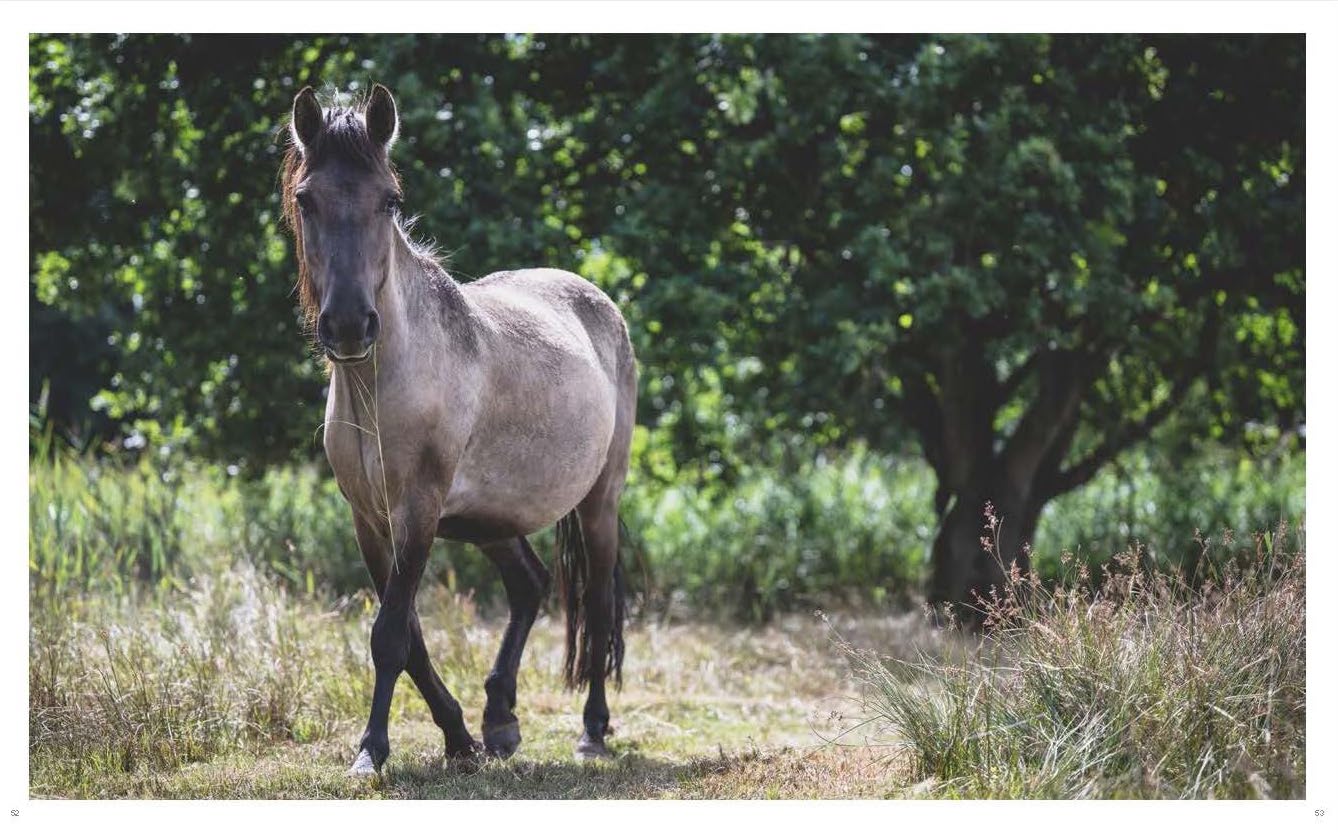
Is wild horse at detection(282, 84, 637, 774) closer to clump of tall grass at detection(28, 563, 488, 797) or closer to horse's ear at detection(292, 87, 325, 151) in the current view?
horse's ear at detection(292, 87, 325, 151)

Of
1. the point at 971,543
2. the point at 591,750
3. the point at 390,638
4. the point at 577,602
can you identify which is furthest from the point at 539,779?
the point at 971,543

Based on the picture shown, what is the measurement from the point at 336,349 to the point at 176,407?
5.50 metres

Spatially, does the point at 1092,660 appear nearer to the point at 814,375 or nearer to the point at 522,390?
the point at 522,390

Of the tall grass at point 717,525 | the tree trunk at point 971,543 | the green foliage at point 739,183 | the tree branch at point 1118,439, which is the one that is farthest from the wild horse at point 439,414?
the tree branch at point 1118,439

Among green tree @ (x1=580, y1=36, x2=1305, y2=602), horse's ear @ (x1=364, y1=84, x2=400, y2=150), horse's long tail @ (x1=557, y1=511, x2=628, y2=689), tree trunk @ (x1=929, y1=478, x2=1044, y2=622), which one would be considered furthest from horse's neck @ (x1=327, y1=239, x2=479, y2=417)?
tree trunk @ (x1=929, y1=478, x2=1044, y2=622)

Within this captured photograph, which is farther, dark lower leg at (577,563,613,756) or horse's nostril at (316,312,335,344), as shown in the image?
dark lower leg at (577,563,613,756)

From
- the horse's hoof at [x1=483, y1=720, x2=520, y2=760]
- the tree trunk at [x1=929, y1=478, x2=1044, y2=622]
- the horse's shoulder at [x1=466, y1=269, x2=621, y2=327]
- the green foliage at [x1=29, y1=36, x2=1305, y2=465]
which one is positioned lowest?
the horse's hoof at [x1=483, y1=720, x2=520, y2=760]

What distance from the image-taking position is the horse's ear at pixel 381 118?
469 cm

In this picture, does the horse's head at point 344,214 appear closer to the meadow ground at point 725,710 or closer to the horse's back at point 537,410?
the horse's back at point 537,410

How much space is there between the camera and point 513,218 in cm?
834

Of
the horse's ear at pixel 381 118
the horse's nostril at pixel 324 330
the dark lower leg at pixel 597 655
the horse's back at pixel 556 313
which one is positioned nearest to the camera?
the horse's nostril at pixel 324 330

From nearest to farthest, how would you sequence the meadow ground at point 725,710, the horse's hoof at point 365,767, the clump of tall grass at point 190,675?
the meadow ground at point 725,710
the horse's hoof at point 365,767
the clump of tall grass at point 190,675

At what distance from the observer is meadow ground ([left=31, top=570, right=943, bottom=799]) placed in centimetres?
502

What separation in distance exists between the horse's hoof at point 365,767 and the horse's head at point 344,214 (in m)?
1.54
